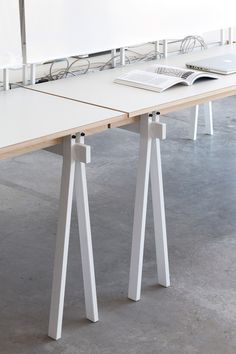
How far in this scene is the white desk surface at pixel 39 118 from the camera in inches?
86.2

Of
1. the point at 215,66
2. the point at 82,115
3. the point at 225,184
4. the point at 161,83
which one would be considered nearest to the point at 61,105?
the point at 82,115

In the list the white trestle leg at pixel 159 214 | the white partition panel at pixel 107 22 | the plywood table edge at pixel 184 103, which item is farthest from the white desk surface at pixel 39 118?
the white partition panel at pixel 107 22

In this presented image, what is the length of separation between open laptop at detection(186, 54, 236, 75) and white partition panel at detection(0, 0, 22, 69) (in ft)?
2.49

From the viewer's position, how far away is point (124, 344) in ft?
7.95

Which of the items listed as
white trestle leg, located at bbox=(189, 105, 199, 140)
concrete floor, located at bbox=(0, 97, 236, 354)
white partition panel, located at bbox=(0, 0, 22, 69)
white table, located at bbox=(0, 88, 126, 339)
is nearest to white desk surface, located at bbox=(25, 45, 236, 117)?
white table, located at bbox=(0, 88, 126, 339)

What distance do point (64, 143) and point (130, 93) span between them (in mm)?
515

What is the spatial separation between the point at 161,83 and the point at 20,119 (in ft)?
2.26

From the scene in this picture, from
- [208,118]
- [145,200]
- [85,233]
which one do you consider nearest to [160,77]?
[145,200]

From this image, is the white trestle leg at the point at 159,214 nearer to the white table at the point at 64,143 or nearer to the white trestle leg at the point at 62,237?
the white table at the point at 64,143

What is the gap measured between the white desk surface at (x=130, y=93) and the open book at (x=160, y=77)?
26 millimetres

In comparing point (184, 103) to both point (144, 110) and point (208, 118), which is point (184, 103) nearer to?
point (144, 110)

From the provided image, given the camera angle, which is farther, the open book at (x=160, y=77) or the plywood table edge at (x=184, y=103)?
the open book at (x=160, y=77)

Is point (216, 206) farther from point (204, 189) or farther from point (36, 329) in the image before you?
point (36, 329)

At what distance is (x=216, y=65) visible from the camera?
321 cm
